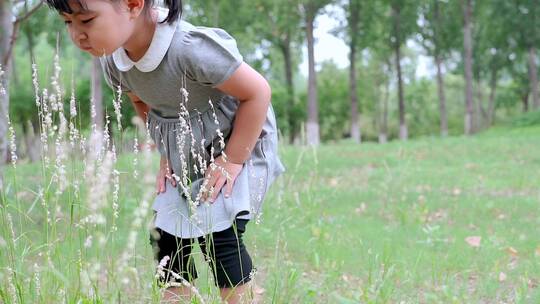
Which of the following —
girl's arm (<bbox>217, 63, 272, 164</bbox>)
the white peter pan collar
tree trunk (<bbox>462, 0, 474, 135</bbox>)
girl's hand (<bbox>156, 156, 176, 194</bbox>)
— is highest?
tree trunk (<bbox>462, 0, 474, 135</bbox>)

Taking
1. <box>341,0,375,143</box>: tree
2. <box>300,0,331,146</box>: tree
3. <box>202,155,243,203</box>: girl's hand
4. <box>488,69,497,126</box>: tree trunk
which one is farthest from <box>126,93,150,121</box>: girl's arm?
<box>488,69,497,126</box>: tree trunk

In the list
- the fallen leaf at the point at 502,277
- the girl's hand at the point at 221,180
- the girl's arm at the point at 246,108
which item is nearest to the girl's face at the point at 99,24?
the girl's arm at the point at 246,108

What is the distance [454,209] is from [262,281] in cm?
282

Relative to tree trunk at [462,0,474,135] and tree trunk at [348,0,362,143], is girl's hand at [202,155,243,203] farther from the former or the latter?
tree trunk at [462,0,474,135]

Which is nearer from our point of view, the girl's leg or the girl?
the girl

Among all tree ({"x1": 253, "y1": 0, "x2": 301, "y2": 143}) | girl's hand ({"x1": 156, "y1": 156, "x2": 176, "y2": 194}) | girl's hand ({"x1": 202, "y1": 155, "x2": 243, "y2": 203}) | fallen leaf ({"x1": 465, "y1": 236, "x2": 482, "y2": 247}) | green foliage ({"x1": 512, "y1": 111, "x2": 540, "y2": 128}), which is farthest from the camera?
green foliage ({"x1": 512, "y1": 111, "x2": 540, "y2": 128})

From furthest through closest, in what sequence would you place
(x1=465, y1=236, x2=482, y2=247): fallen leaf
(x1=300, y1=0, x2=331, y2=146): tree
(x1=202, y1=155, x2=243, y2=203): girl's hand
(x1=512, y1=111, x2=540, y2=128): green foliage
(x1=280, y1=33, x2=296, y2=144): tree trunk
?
1. (x1=280, y1=33, x2=296, y2=144): tree trunk
2. (x1=512, y1=111, x2=540, y2=128): green foliage
3. (x1=300, y1=0, x2=331, y2=146): tree
4. (x1=465, y1=236, x2=482, y2=247): fallen leaf
5. (x1=202, y1=155, x2=243, y2=203): girl's hand

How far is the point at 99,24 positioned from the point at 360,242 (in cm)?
141

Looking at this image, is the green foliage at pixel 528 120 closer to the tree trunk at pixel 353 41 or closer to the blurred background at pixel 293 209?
the blurred background at pixel 293 209

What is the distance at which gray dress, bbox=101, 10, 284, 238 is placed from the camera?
6.60ft

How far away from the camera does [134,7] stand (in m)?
1.89

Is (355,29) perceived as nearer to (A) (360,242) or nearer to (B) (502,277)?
(B) (502,277)

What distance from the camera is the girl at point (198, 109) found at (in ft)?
6.22

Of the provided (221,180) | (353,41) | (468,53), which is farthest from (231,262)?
(468,53)
